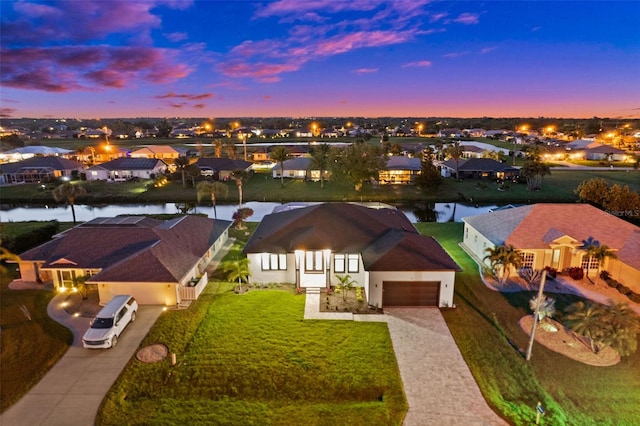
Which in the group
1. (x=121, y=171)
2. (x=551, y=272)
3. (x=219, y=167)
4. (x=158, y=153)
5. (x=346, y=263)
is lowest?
(x=551, y=272)

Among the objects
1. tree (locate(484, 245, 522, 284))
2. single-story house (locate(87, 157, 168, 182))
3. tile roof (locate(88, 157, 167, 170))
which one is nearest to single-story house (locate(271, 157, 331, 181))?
single-story house (locate(87, 157, 168, 182))

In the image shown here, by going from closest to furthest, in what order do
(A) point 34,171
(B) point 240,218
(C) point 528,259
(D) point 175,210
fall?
1. (C) point 528,259
2. (B) point 240,218
3. (D) point 175,210
4. (A) point 34,171

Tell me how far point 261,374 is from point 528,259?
2086 cm

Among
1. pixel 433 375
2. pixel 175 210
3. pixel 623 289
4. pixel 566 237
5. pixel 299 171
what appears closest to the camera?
pixel 433 375

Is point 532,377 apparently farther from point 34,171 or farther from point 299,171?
point 34,171

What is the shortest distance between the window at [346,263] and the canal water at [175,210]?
2402cm

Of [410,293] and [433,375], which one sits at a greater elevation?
[410,293]

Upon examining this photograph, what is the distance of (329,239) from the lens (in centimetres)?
2534

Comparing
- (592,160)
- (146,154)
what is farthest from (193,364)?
(592,160)

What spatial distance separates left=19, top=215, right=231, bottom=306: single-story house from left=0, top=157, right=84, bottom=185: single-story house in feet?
172

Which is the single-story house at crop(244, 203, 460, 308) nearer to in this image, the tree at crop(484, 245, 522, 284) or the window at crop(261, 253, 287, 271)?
the window at crop(261, 253, 287, 271)

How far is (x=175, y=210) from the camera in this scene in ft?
176

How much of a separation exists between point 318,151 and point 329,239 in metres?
47.2

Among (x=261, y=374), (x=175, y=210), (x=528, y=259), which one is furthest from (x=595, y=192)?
(x=175, y=210)
